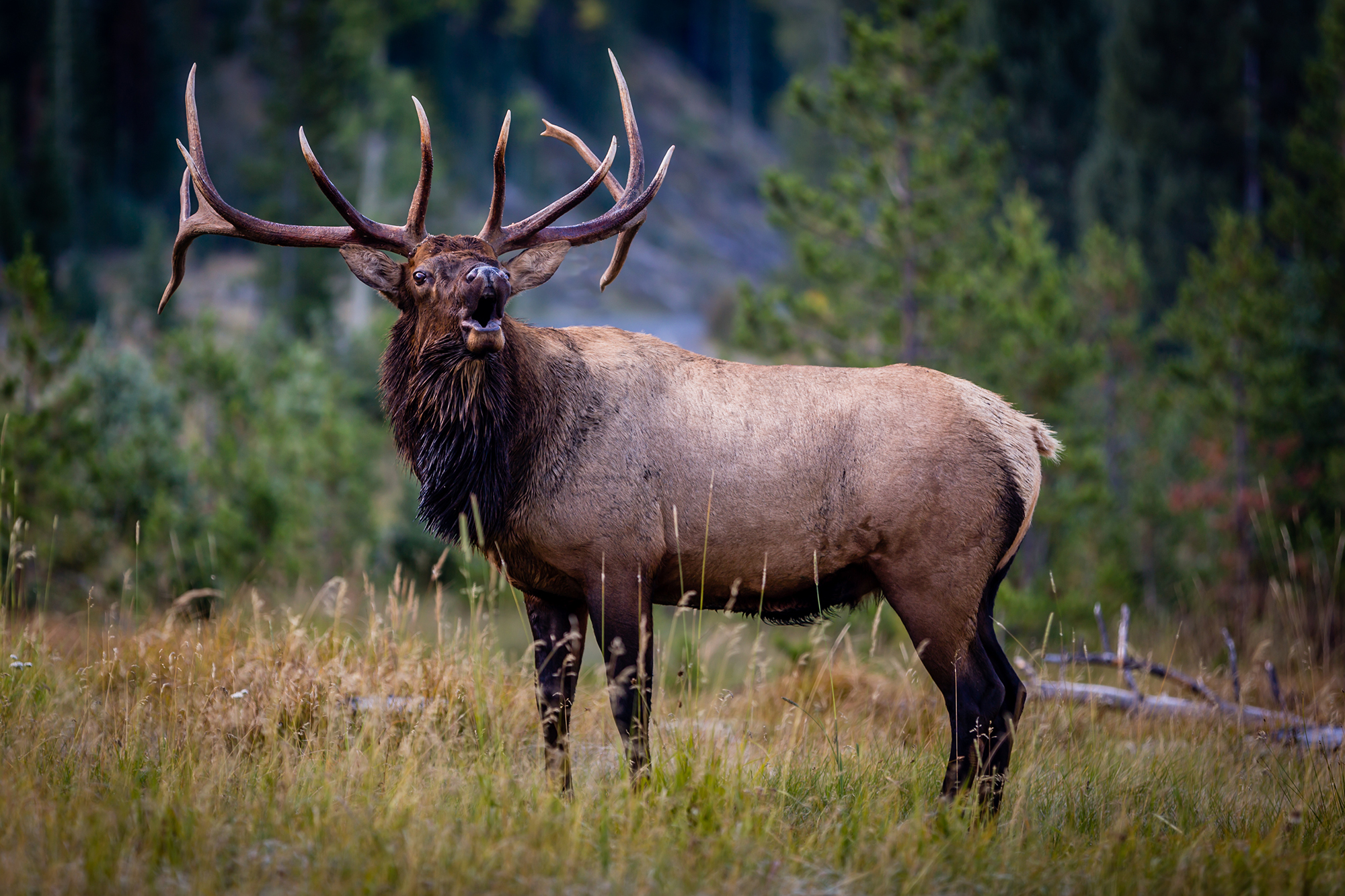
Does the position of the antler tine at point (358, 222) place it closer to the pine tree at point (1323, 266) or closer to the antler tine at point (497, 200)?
the antler tine at point (497, 200)

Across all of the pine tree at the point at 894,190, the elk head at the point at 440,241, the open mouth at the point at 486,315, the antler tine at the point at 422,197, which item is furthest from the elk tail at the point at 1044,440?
the pine tree at the point at 894,190

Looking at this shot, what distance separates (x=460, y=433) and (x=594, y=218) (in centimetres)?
139

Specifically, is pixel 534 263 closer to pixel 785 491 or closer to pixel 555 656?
pixel 785 491

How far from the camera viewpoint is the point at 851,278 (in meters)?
12.6

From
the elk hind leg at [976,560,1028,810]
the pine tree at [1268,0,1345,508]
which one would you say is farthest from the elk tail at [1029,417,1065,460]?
the pine tree at [1268,0,1345,508]

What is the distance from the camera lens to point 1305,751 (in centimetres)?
508

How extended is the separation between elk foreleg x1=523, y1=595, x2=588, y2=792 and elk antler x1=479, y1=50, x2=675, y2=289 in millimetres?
1607

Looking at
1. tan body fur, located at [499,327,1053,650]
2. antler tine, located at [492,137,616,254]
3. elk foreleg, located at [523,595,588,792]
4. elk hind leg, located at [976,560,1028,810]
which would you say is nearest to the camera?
elk hind leg, located at [976,560,1028,810]

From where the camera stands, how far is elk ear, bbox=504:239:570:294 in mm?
4875

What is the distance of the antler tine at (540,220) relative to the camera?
482cm

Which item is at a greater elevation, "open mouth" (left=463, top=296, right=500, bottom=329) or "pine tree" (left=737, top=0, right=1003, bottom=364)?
"pine tree" (left=737, top=0, right=1003, bottom=364)

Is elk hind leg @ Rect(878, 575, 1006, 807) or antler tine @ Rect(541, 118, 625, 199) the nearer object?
elk hind leg @ Rect(878, 575, 1006, 807)

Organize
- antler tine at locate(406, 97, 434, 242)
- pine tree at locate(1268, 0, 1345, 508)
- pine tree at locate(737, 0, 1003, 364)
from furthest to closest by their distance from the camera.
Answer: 1. pine tree at locate(737, 0, 1003, 364)
2. pine tree at locate(1268, 0, 1345, 508)
3. antler tine at locate(406, 97, 434, 242)

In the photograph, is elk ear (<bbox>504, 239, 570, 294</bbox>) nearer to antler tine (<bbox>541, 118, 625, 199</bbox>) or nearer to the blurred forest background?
antler tine (<bbox>541, 118, 625, 199</bbox>)
